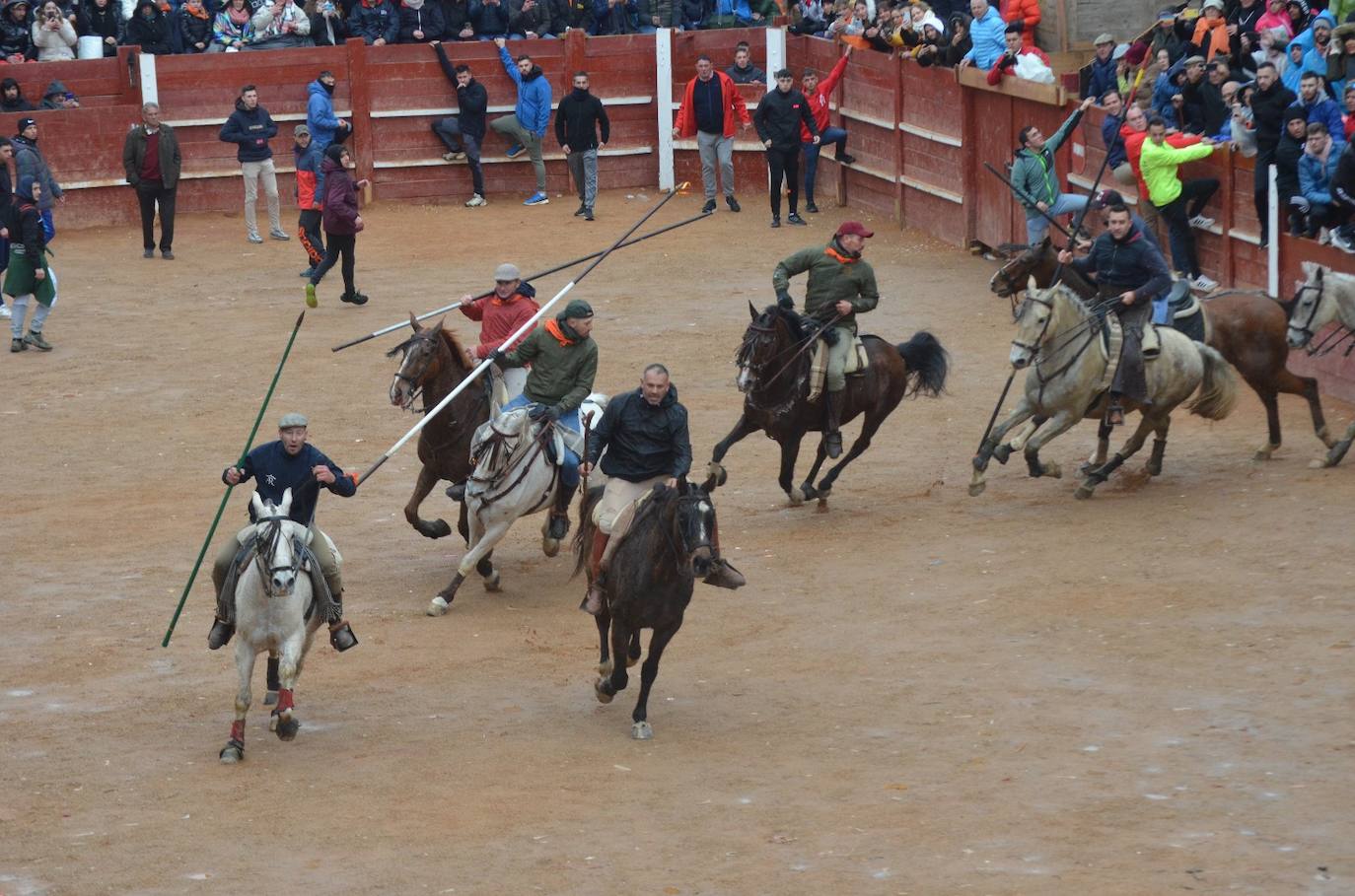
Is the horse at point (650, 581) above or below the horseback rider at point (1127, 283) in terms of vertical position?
below

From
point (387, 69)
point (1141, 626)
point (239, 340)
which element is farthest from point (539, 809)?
point (387, 69)

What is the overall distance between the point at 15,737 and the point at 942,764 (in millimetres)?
Answer: 5178

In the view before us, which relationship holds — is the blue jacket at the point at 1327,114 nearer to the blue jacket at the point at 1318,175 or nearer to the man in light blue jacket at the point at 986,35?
the blue jacket at the point at 1318,175

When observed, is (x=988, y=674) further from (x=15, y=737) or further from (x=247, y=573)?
(x=15, y=737)

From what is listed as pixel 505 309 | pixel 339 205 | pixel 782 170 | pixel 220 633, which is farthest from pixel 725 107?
pixel 220 633

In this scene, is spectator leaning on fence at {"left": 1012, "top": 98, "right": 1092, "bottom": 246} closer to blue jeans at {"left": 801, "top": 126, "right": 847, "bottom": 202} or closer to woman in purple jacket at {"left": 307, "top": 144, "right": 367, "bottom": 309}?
blue jeans at {"left": 801, "top": 126, "right": 847, "bottom": 202}

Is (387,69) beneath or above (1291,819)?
above

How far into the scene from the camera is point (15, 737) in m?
11.4

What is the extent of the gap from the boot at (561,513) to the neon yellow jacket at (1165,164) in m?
8.80

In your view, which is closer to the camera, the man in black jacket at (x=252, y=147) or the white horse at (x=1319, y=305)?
the white horse at (x=1319, y=305)

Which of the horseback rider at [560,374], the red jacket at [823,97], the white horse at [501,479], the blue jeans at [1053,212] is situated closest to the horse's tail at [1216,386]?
the horseback rider at [560,374]

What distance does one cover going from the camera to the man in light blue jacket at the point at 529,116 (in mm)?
29141

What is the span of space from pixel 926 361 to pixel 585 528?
4953 millimetres

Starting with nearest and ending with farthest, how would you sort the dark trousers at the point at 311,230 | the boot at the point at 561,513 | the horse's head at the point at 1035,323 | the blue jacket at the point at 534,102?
the boot at the point at 561,513
the horse's head at the point at 1035,323
the dark trousers at the point at 311,230
the blue jacket at the point at 534,102
